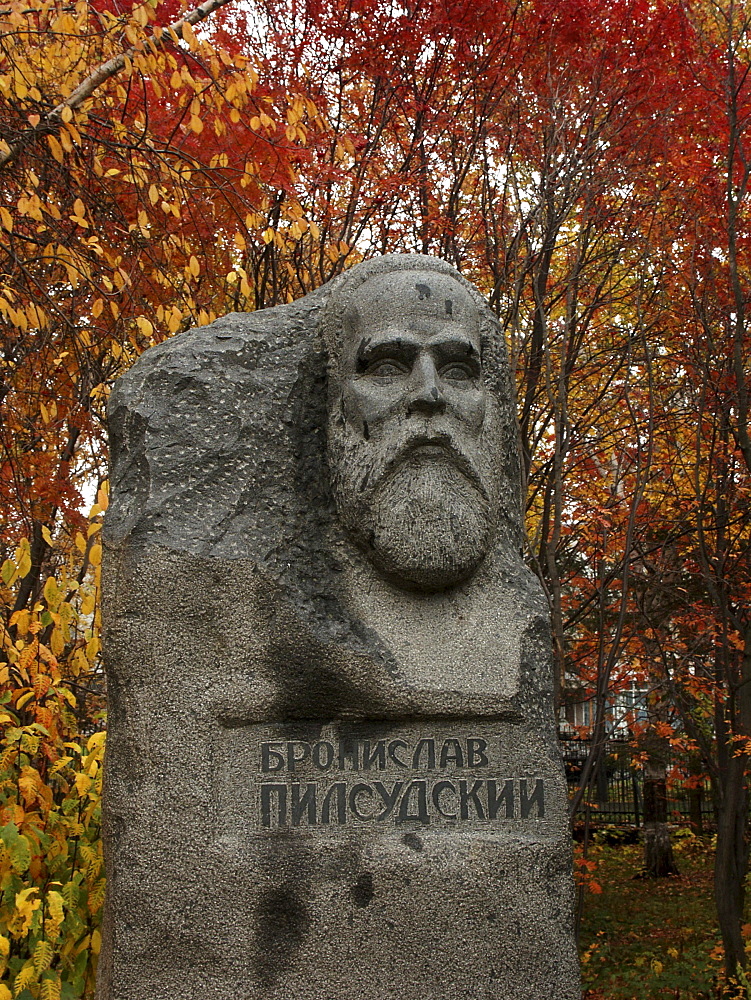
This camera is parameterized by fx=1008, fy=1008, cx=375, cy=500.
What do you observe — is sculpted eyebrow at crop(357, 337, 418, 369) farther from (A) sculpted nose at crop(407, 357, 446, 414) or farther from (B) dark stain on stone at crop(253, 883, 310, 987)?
(B) dark stain on stone at crop(253, 883, 310, 987)

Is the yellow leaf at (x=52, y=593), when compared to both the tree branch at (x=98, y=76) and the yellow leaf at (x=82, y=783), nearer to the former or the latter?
the yellow leaf at (x=82, y=783)

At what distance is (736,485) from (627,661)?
188 cm

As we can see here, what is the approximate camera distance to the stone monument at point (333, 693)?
2.61 meters

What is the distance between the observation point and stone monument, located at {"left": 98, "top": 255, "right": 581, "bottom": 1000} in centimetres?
261

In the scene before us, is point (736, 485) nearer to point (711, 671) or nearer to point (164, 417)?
point (711, 671)

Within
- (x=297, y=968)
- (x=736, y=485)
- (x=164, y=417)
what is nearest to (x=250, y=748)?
(x=297, y=968)

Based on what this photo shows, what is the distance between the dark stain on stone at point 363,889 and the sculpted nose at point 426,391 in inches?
49.2

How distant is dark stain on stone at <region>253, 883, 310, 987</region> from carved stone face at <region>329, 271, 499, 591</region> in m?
0.88

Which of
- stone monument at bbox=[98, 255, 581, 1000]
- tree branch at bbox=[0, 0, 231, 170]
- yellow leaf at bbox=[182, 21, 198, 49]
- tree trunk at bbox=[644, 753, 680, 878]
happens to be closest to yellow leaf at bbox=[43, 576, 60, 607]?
stone monument at bbox=[98, 255, 581, 1000]

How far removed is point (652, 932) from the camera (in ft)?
25.3

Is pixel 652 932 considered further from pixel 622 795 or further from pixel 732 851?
pixel 622 795

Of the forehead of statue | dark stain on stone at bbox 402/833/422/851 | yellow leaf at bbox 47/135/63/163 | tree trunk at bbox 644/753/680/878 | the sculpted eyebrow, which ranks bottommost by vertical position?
tree trunk at bbox 644/753/680/878

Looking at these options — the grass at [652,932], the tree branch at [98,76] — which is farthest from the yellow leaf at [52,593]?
the grass at [652,932]

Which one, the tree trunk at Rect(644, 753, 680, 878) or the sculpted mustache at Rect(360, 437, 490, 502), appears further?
the tree trunk at Rect(644, 753, 680, 878)
